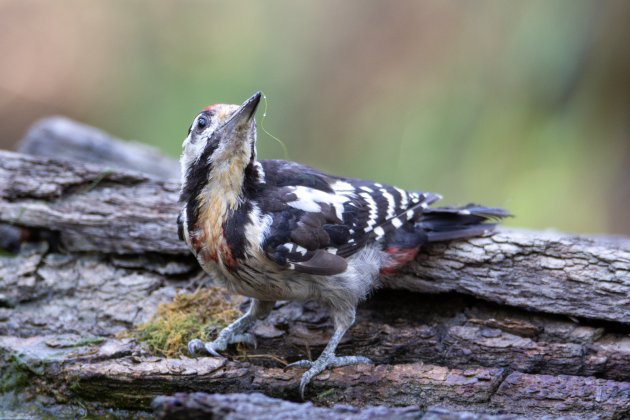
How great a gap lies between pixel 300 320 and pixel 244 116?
1279 mm

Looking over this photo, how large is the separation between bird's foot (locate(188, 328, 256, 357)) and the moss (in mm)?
75

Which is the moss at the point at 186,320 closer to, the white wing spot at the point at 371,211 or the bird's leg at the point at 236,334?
the bird's leg at the point at 236,334

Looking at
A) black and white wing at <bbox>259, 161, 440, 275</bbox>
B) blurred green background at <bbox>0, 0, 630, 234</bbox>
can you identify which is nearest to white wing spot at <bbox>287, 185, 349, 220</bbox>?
black and white wing at <bbox>259, 161, 440, 275</bbox>

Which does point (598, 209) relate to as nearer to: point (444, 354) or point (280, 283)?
point (444, 354)

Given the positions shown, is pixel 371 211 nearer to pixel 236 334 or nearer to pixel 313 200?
pixel 313 200

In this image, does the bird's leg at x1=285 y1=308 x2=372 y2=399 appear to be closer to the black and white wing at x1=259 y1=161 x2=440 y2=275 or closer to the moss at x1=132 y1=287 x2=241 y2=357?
the black and white wing at x1=259 y1=161 x2=440 y2=275

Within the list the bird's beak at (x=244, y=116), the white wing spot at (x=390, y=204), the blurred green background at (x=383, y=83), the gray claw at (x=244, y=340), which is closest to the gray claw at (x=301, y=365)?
the gray claw at (x=244, y=340)

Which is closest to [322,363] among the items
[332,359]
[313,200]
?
[332,359]

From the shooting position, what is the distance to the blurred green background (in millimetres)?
7641

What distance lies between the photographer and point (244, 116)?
341 centimetres

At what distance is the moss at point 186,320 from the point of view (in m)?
3.83

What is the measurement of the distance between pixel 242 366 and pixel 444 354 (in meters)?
1.06

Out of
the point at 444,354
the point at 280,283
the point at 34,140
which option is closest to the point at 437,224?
the point at 444,354

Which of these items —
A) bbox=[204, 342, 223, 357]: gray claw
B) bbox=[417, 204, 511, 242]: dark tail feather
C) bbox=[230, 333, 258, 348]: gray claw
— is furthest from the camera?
bbox=[417, 204, 511, 242]: dark tail feather
